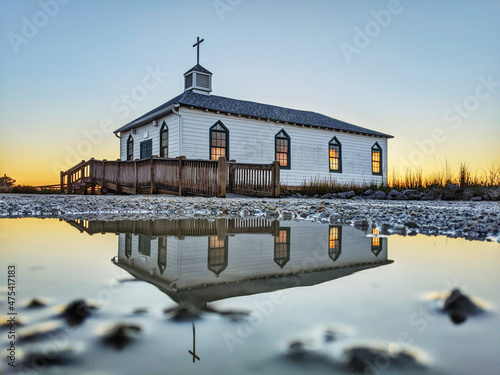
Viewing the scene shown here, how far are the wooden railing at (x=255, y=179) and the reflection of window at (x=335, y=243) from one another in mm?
8427

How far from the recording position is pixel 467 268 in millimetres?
1741

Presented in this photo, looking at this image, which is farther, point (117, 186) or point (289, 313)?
point (117, 186)

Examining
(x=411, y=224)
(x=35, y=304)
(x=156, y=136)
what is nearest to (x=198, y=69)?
(x=156, y=136)

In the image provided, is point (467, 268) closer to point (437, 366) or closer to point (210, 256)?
point (437, 366)

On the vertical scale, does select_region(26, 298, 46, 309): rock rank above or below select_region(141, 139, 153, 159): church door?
below

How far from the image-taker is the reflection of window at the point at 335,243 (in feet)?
6.99

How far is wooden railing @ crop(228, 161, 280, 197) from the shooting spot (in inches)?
468

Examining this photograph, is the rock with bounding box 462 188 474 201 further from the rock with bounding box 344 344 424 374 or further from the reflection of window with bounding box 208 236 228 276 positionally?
the rock with bounding box 344 344 424 374

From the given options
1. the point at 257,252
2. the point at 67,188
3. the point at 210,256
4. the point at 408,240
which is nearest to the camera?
the point at 210,256

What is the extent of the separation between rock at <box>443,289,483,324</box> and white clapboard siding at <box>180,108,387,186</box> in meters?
14.2

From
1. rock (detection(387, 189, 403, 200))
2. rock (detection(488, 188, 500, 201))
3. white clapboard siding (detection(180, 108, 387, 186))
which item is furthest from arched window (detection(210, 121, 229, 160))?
rock (detection(488, 188, 500, 201))

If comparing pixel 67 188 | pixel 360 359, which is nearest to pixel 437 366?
pixel 360 359

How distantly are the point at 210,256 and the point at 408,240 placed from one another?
5.34 feet

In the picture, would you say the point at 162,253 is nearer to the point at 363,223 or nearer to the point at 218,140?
the point at 363,223
